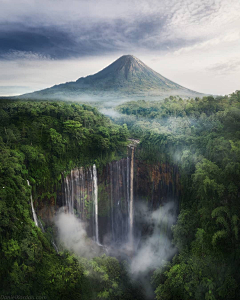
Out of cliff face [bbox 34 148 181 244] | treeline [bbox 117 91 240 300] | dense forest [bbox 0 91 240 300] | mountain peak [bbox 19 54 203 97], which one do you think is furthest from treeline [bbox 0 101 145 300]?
mountain peak [bbox 19 54 203 97]

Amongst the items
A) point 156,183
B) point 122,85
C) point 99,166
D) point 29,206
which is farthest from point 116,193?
point 122,85

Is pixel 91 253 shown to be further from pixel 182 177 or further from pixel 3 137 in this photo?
pixel 3 137

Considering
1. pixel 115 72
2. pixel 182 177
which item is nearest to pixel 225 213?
pixel 182 177

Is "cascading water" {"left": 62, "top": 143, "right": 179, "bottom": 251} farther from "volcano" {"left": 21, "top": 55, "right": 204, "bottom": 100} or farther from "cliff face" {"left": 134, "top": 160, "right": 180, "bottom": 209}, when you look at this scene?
"volcano" {"left": 21, "top": 55, "right": 204, "bottom": 100}

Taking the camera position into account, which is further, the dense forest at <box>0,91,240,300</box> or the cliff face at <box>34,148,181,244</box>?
the cliff face at <box>34,148,181,244</box>

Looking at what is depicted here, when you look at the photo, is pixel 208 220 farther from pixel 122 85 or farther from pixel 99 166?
pixel 122 85

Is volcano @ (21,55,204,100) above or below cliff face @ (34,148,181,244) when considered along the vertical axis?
above

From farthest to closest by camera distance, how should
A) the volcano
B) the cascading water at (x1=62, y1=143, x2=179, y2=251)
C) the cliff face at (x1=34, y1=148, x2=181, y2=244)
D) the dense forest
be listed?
the volcano → the cascading water at (x1=62, y1=143, x2=179, y2=251) → the cliff face at (x1=34, y1=148, x2=181, y2=244) → the dense forest
